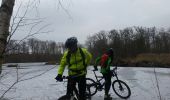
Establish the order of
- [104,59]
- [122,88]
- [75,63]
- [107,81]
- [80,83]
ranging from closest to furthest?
[75,63], [80,83], [104,59], [107,81], [122,88]

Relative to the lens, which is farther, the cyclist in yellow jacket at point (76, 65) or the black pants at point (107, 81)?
the black pants at point (107, 81)

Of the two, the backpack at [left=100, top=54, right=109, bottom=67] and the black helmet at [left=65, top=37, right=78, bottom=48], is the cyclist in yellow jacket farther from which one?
the backpack at [left=100, top=54, right=109, bottom=67]

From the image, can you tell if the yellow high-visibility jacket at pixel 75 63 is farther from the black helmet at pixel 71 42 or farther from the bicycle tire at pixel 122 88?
the bicycle tire at pixel 122 88

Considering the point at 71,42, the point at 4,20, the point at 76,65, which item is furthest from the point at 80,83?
the point at 4,20

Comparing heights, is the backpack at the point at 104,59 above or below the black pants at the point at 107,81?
above

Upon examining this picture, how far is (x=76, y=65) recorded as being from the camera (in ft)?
23.0

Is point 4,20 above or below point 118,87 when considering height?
above

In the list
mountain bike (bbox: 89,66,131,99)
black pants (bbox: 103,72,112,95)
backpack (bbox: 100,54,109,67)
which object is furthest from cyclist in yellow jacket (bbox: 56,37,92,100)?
mountain bike (bbox: 89,66,131,99)

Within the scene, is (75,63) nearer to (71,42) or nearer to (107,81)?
(71,42)

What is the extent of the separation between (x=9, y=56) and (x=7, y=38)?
558 millimetres

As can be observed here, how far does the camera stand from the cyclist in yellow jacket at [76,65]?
6.87 meters

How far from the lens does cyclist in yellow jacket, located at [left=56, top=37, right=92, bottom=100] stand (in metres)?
6.87

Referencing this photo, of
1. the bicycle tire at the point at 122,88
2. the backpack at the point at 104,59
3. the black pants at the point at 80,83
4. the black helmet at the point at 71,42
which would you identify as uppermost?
the black helmet at the point at 71,42

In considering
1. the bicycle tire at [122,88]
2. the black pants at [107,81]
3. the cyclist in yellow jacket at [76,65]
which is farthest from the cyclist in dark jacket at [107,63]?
the cyclist in yellow jacket at [76,65]
